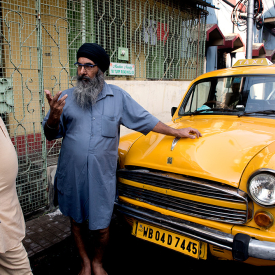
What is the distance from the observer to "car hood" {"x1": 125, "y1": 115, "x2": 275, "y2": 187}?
7.11ft

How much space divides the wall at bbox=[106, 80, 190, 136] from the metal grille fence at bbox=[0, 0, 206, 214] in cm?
24

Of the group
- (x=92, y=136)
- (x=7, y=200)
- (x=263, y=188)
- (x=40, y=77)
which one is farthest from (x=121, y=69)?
(x=7, y=200)

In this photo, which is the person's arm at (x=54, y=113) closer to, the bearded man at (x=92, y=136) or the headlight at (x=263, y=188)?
the bearded man at (x=92, y=136)

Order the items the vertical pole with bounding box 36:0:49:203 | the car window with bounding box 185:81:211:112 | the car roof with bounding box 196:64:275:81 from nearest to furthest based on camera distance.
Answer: the car roof with bounding box 196:64:275:81 < the vertical pole with bounding box 36:0:49:203 < the car window with bounding box 185:81:211:112

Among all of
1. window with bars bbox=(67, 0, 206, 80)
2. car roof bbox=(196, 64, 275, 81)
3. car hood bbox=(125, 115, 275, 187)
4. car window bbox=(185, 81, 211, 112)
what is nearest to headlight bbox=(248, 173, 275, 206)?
car hood bbox=(125, 115, 275, 187)

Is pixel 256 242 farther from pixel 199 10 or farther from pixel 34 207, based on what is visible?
pixel 199 10

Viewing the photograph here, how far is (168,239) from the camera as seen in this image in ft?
7.67

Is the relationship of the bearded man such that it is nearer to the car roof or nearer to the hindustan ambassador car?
the hindustan ambassador car

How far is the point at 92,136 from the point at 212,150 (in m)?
1.00

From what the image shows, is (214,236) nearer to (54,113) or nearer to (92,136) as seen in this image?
(92,136)

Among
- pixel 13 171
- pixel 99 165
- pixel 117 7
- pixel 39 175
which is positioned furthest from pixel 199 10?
pixel 13 171

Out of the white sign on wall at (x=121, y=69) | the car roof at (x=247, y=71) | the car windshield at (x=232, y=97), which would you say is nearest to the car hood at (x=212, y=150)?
the car windshield at (x=232, y=97)

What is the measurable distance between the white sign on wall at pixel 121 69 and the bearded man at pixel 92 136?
302 cm

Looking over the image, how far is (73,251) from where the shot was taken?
3037mm
